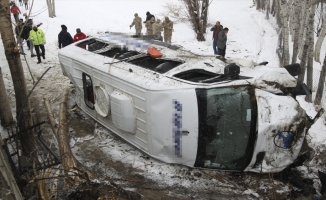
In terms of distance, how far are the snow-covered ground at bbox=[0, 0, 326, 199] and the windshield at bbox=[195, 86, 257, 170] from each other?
2.39ft

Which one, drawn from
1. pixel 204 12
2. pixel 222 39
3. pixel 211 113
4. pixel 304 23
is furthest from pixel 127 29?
pixel 211 113

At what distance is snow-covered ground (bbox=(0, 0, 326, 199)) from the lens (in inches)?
191

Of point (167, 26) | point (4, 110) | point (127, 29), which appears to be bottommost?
point (4, 110)

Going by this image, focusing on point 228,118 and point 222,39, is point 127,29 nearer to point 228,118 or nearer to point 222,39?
point 222,39

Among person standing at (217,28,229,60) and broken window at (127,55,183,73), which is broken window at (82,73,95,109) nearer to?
broken window at (127,55,183,73)

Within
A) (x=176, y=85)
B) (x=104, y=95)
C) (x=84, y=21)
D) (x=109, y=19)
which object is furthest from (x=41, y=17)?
(x=176, y=85)

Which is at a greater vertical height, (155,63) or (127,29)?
(127,29)

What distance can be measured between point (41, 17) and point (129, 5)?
26.4ft

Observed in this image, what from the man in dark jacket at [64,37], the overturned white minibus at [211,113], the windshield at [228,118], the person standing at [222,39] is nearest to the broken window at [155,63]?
the overturned white minibus at [211,113]

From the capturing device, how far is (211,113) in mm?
4371

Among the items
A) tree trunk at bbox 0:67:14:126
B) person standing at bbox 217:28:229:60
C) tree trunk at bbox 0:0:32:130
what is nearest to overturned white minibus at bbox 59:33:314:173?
tree trunk at bbox 0:0:32:130

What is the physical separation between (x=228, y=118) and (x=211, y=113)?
26 centimetres

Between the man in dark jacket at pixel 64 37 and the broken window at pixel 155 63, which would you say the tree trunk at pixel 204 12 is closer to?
the man in dark jacket at pixel 64 37

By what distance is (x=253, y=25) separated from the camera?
18.4 meters
